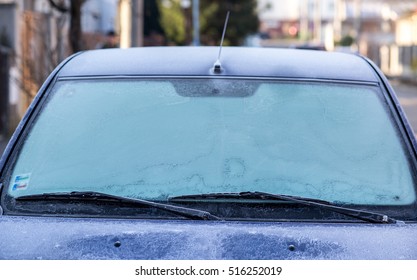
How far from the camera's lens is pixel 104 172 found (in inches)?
164

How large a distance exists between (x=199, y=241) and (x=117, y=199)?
1.60 feet

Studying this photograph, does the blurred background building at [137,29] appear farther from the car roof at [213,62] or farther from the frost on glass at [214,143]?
the frost on glass at [214,143]

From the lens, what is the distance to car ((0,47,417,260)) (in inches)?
143

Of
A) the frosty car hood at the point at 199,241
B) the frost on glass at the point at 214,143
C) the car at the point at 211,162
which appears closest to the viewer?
the frosty car hood at the point at 199,241

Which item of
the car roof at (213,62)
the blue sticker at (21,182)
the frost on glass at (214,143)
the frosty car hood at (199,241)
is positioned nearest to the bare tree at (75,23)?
the car roof at (213,62)

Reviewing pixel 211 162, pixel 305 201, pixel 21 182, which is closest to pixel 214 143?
pixel 211 162

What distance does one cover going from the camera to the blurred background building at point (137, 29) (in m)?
17.3

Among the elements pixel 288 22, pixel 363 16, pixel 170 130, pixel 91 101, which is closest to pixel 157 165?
pixel 170 130

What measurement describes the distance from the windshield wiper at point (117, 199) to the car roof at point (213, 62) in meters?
0.68

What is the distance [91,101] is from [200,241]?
3.57 ft

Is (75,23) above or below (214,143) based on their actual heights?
below

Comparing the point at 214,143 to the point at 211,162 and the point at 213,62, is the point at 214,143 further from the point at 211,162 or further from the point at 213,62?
the point at 213,62

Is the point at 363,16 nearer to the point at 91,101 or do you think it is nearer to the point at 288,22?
the point at 288,22

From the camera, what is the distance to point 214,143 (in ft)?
13.9
